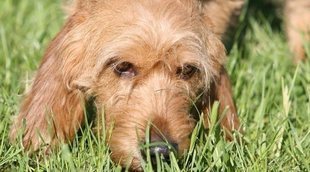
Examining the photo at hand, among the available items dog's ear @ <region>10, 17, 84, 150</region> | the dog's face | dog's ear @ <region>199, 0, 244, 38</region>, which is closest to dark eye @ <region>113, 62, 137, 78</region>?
the dog's face

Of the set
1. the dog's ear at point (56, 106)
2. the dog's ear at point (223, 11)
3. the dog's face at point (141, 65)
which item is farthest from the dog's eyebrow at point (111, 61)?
the dog's ear at point (223, 11)

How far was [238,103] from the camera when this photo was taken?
515 centimetres

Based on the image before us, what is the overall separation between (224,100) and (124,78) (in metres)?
0.66

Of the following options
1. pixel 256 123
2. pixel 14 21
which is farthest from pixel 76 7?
pixel 14 21

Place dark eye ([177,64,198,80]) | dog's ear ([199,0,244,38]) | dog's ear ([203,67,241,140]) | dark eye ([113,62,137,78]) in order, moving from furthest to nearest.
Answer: dog's ear ([199,0,244,38]) → dog's ear ([203,67,241,140]) → dark eye ([177,64,198,80]) → dark eye ([113,62,137,78])

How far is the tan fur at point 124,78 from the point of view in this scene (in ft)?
13.6

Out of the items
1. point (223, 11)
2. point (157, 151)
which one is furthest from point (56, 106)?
point (223, 11)

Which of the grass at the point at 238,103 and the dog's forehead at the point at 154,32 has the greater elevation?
the dog's forehead at the point at 154,32

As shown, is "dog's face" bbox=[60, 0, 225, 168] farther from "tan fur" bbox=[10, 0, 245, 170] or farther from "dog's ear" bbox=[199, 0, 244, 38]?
"dog's ear" bbox=[199, 0, 244, 38]

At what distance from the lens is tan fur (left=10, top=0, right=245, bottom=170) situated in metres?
4.16

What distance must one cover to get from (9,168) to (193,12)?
1212 mm

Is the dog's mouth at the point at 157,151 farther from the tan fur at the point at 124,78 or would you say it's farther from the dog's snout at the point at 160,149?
the tan fur at the point at 124,78

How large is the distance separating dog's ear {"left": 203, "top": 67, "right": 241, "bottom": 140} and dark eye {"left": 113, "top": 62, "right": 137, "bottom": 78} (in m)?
0.51

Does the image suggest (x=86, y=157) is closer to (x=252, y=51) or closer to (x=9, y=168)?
(x=9, y=168)
